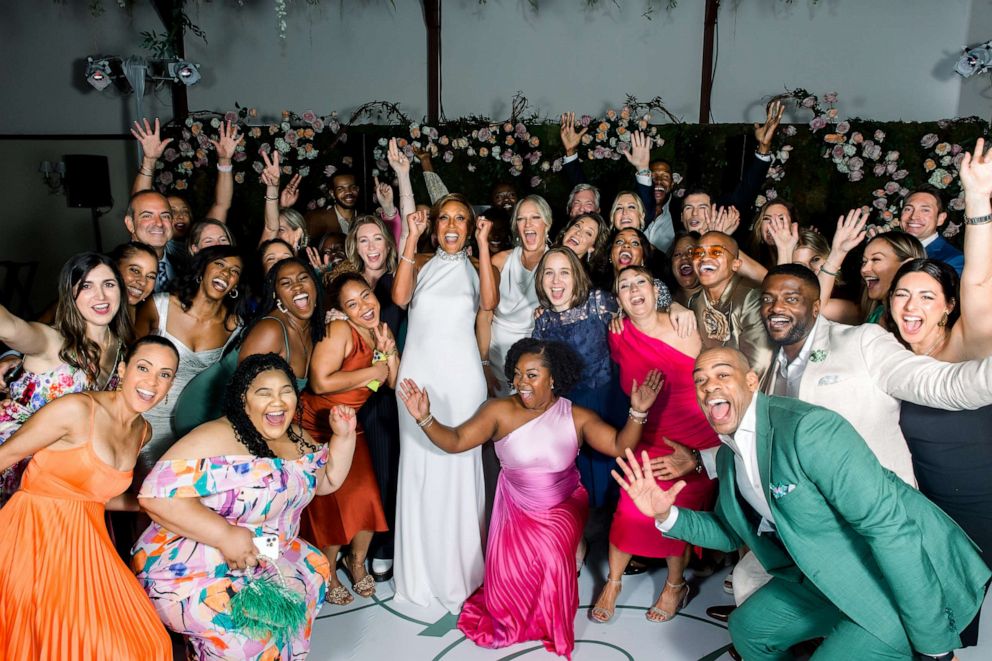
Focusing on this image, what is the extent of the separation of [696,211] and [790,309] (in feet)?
5.12

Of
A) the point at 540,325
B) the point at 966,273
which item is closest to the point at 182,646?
the point at 540,325

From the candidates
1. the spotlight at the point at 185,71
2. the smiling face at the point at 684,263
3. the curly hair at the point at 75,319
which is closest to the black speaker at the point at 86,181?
the spotlight at the point at 185,71

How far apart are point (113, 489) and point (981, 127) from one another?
5855 mm

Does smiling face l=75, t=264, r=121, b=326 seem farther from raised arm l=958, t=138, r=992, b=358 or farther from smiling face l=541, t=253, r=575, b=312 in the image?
raised arm l=958, t=138, r=992, b=358

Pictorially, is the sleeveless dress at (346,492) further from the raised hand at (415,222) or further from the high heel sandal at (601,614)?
the high heel sandal at (601,614)

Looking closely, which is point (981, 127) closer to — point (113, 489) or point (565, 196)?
point (565, 196)

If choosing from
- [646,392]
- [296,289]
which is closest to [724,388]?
[646,392]

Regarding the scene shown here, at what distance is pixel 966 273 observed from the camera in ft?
8.25

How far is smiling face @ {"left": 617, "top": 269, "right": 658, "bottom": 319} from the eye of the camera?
3.26 metres

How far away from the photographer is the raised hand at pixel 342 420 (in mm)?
2709

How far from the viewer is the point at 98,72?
731cm

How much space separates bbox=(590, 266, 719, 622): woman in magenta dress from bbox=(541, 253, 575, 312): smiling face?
207 mm

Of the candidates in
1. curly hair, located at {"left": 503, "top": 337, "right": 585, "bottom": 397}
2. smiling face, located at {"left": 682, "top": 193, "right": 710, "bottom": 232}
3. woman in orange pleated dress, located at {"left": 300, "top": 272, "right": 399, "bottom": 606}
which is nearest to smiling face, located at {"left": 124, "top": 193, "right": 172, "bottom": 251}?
woman in orange pleated dress, located at {"left": 300, "top": 272, "right": 399, "bottom": 606}

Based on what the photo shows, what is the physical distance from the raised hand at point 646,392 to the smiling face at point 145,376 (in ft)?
5.37
